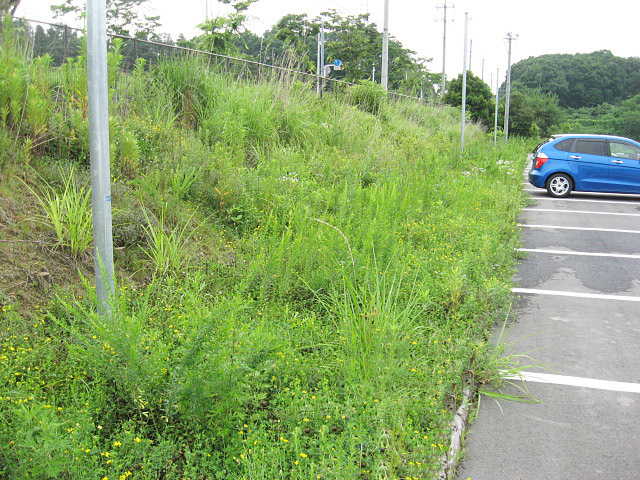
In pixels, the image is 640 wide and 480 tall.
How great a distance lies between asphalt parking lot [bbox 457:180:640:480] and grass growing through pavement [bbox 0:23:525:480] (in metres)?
0.34

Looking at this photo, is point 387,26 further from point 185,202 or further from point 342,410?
point 342,410

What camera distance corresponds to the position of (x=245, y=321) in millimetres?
4652

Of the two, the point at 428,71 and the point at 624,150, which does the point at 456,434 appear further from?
the point at 428,71

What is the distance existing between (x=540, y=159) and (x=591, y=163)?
1311mm

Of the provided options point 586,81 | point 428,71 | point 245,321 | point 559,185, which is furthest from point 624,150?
point 586,81

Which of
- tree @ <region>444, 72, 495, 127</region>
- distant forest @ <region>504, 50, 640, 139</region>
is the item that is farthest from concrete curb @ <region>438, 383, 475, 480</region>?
distant forest @ <region>504, 50, 640, 139</region>

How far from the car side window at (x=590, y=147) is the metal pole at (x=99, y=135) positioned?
14832 mm

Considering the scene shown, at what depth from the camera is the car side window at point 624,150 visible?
50.6 feet

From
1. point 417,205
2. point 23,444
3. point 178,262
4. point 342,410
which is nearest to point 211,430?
point 342,410

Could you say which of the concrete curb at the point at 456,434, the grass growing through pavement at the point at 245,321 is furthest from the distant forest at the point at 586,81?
the concrete curb at the point at 456,434

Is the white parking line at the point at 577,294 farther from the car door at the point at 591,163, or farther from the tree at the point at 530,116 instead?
the tree at the point at 530,116

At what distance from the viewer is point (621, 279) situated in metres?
7.91

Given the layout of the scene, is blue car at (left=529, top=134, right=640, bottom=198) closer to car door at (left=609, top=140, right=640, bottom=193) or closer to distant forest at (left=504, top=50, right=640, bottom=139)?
car door at (left=609, top=140, right=640, bottom=193)

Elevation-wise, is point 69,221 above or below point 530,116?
below
